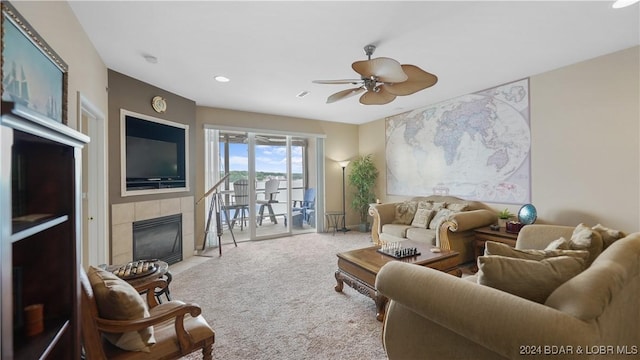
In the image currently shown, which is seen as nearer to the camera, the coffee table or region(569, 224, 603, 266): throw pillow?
→ region(569, 224, 603, 266): throw pillow

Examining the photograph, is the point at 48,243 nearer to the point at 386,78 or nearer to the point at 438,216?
the point at 386,78

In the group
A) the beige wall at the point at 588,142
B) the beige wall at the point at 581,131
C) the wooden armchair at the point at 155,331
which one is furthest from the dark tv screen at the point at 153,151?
the beige wall at the point at 588,142

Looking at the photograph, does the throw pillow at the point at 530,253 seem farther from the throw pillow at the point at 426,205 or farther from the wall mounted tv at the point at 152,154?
the wall mounted tv at the point at 152,154

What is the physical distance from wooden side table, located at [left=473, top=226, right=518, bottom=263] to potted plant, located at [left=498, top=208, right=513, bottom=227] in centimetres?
19

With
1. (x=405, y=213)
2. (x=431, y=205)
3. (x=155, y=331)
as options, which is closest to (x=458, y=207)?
(x=431, y=205)

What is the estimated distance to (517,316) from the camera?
3.37ft

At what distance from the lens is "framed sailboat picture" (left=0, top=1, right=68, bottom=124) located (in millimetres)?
1166

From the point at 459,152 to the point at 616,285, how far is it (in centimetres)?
353

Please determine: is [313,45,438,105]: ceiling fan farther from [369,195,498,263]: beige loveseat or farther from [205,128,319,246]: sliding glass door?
[205,128,319,246]: sliding glass door

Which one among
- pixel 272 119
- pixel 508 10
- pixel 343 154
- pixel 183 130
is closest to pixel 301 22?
pixel 508 10

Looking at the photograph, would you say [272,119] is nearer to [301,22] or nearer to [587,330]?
[301,22]

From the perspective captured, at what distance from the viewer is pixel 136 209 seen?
11.0 feet

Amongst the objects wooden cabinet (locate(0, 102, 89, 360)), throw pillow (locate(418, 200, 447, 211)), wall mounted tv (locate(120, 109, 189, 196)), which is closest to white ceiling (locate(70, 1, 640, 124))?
wall mounted tv (locate(120, 109, 189, 196))

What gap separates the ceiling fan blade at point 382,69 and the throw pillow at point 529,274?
1478 millimetres
